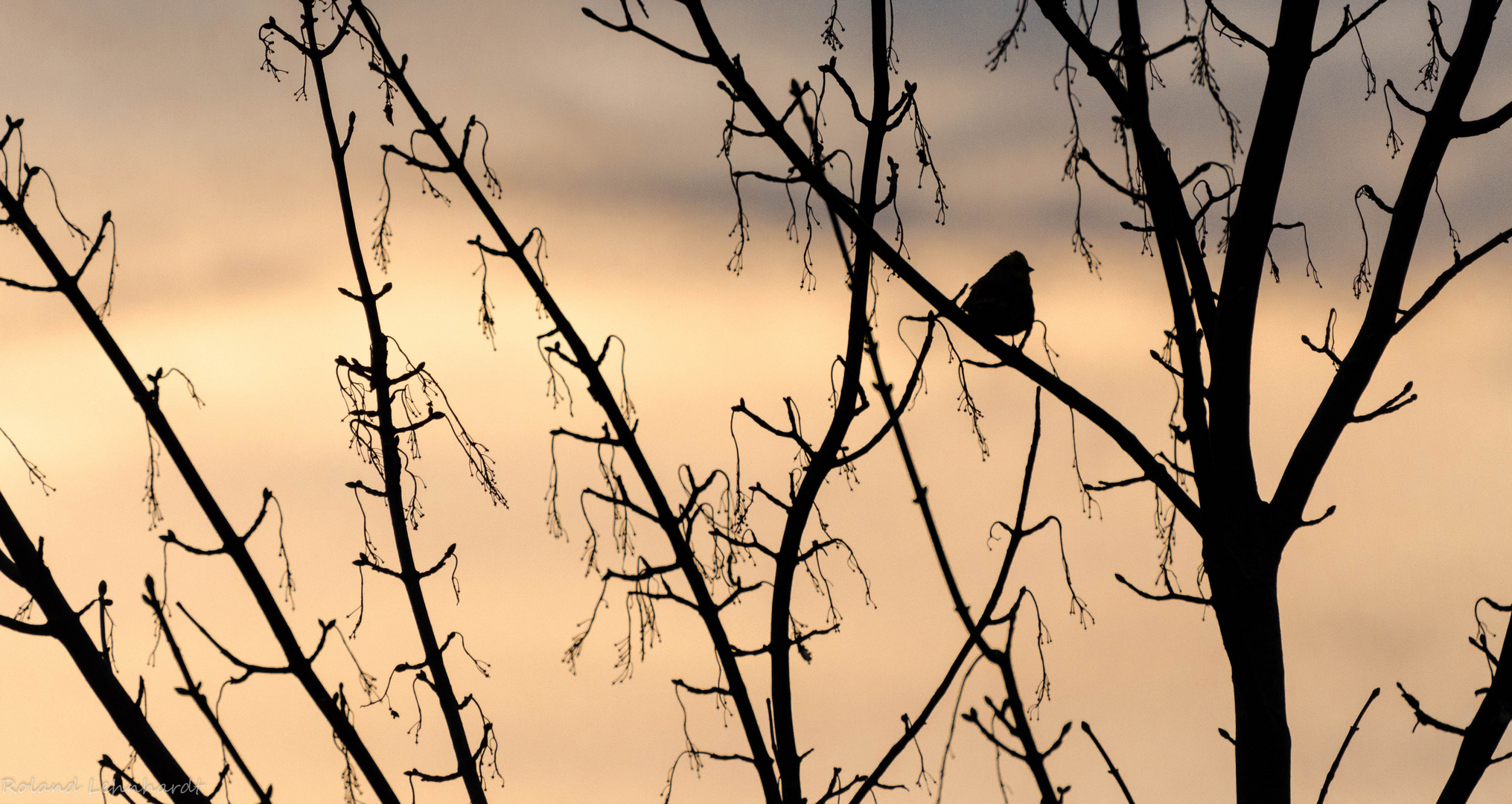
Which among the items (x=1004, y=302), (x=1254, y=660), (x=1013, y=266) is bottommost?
(x=1254, y=660)

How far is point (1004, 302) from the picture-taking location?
163 inches

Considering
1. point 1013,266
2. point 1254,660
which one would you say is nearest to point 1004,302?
point 1013,266

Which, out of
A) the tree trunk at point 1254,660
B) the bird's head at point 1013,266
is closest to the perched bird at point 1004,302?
the bird's head at point 1013,266

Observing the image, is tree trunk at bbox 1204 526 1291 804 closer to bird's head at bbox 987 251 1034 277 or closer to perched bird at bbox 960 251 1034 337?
perched bird at bbox 960 251 1034 337

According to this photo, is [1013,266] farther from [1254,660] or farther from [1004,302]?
[1254,660]

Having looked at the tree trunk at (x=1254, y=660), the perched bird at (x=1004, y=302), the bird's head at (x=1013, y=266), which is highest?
the bird's head at (x=1013, y=266)

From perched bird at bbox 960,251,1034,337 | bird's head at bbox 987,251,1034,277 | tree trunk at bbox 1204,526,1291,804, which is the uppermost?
bird's head at bbox 987,251,1034,277

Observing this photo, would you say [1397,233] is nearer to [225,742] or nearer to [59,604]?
[225,742]

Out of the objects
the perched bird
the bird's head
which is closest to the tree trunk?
the perched bird

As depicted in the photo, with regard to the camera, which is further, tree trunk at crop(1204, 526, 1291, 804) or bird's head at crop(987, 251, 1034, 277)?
bird's head at crop(987, 251, 1034, 277)

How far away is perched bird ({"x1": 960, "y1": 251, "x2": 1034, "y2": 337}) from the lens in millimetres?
4125

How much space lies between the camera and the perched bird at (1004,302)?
162 inches

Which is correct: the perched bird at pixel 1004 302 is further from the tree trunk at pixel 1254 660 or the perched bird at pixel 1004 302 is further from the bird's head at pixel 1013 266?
the tree trunk at pixel 1254 660

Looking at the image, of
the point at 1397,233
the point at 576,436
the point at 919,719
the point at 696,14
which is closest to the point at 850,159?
the point at 696,14
